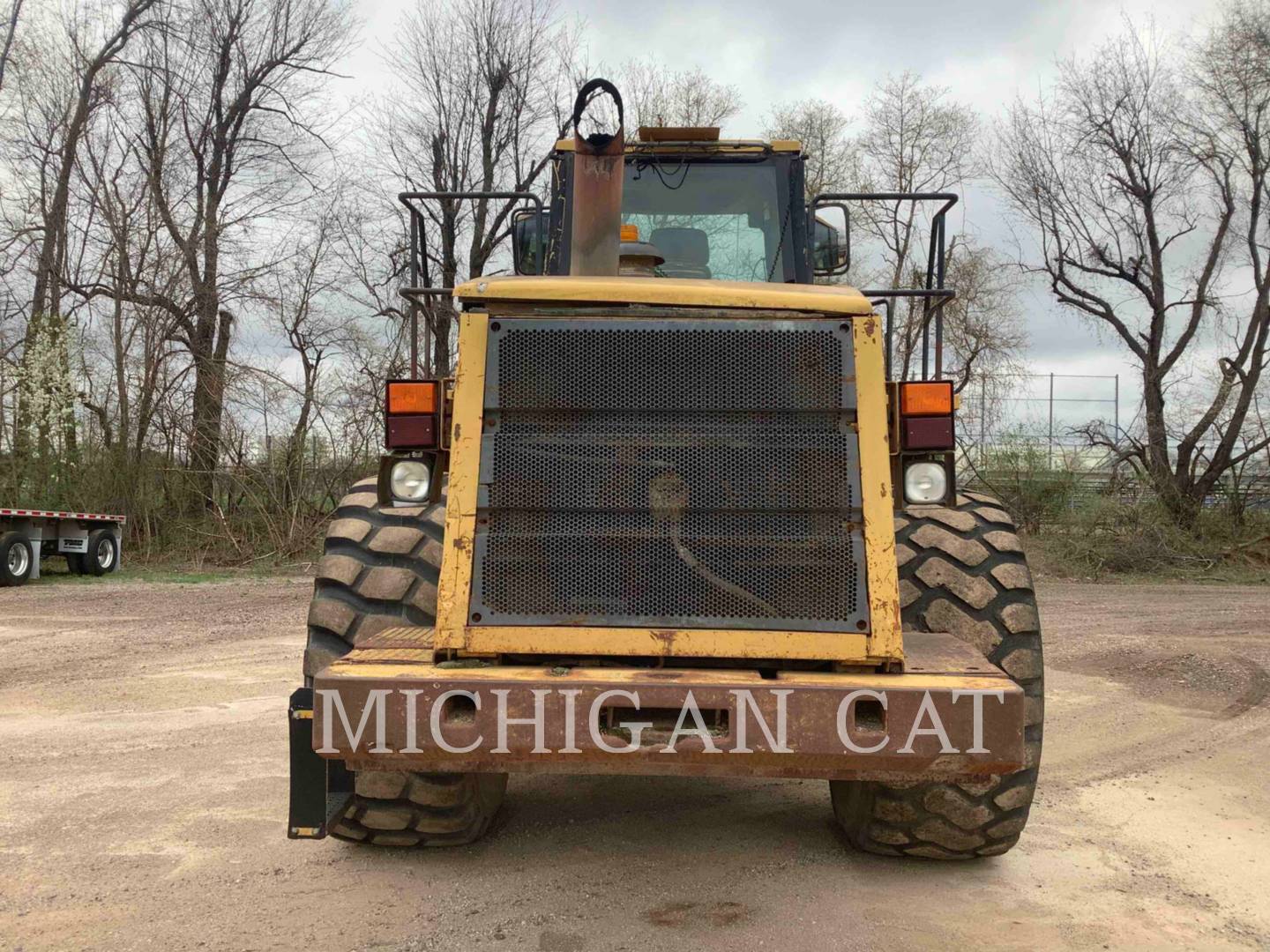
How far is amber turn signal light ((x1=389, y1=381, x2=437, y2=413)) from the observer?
11.1 feet

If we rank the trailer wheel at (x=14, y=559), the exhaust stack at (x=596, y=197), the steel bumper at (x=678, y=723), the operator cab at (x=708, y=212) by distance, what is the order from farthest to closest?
the trailer wheel at (x=14, y=559) < the operator cab at (x=708, y=212) < the exhaust stack at (x=596, y=197) < the steel bumper at (x=678, y=723)

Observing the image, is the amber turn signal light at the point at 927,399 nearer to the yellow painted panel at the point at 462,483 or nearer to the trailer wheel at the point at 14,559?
the yellow painted panel at the point at 462,483

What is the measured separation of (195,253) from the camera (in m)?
20.8

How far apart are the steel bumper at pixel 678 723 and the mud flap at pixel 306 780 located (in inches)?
9.1

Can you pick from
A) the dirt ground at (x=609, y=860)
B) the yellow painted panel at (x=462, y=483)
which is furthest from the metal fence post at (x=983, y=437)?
the yellow painted panel at (x=462, y=483)

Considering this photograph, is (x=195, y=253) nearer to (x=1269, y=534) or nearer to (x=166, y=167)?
Result: (x=166, y=167)

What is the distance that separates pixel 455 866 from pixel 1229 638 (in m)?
8.39

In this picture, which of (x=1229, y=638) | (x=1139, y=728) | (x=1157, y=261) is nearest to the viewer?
(x=1139, y=728)

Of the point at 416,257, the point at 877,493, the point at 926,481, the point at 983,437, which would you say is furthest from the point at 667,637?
the point at 983,437

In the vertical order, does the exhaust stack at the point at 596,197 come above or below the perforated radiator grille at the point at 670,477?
above

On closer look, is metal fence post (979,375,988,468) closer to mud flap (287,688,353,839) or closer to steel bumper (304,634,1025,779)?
steel bumper (304,634,1025,779)

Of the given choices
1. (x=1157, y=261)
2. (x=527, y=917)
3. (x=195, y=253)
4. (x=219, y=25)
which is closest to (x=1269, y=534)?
(x=1157, y=261)

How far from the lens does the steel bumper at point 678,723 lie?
102 inches

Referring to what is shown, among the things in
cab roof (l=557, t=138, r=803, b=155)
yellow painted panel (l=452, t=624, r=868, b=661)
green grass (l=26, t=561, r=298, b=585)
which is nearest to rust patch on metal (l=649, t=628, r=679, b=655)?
yellow painted panel (l=452, t=624, r=868, b=661)
